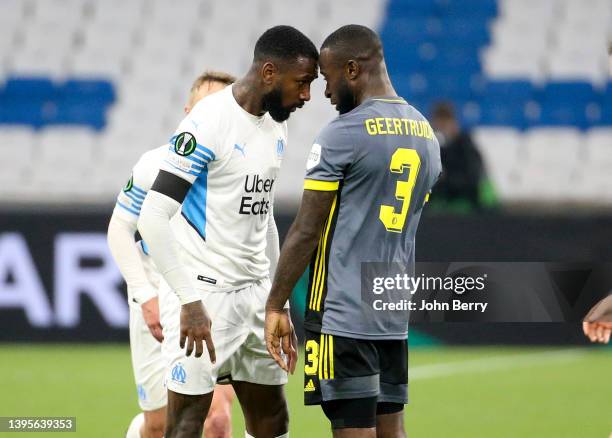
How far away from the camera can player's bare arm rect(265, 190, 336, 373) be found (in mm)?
4668

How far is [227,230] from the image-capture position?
5.18 meters

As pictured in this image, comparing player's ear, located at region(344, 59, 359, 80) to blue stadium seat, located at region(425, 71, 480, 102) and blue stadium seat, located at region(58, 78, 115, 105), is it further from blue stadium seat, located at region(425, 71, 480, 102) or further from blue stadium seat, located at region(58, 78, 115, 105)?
blue stadium seat, located at region(58, 78, 115, 105)

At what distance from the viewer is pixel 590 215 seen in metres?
11.7

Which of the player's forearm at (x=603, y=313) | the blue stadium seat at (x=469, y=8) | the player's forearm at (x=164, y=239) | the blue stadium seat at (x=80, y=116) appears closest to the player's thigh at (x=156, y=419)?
the player's forearm at (x=164, y=239)

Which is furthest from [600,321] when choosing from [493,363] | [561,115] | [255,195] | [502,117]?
[561,115]

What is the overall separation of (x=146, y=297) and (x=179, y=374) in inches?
26.1

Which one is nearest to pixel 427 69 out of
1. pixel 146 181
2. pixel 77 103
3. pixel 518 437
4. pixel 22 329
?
pixel 77 103

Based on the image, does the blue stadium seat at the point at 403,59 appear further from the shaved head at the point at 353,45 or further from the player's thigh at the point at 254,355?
the shaved head at the point at 353,45

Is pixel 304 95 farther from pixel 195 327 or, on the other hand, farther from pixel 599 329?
pixel 599 329

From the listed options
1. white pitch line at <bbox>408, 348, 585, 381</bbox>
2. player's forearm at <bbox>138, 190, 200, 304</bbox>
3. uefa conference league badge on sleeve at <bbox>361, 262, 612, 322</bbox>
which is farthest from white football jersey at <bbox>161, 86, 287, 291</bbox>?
white pitch line at <bbox>408, 348, 585, 381</bbox>

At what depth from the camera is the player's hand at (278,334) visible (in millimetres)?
4777

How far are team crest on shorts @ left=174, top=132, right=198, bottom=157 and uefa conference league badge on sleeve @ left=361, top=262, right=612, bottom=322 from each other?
92 cm

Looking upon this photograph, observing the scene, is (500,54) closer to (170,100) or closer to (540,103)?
(540,103)

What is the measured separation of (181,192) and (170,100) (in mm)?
11883
